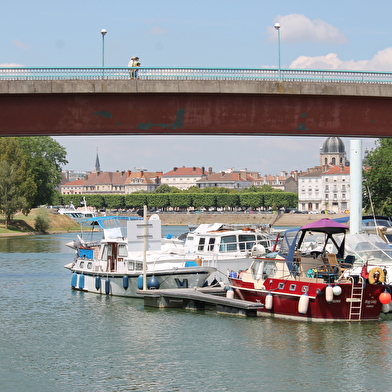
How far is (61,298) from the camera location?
1364 inches

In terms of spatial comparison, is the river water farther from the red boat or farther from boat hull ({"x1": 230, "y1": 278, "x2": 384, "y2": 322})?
the red boat

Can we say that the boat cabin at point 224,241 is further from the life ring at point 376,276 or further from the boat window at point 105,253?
the life ring at point 376,276

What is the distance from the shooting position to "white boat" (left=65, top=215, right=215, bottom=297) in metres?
31.5

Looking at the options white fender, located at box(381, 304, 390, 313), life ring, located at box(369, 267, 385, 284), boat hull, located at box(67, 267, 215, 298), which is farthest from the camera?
boat hull, located at box(67, 267, 215, 298)

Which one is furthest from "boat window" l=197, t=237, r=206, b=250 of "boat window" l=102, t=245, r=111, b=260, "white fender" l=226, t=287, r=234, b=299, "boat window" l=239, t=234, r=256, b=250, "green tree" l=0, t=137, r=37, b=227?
"green tree" l=0, t=137, r=37, b=227

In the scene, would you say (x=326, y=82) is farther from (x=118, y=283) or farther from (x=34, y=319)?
(x=34, y=319)

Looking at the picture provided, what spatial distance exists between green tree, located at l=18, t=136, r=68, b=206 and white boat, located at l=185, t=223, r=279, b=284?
62728mm

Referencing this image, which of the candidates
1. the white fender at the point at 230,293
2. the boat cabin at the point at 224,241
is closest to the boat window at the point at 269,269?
the white fender at the point at 230,293

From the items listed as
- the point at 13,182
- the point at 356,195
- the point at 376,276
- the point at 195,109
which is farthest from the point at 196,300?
the point at 13,182

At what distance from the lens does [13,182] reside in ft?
292

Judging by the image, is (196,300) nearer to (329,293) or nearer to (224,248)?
(329,293)

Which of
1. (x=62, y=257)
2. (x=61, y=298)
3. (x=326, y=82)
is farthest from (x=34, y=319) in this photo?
(x=62, y=257)

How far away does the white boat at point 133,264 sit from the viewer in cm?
3150

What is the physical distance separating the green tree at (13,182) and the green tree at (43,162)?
4510mm
